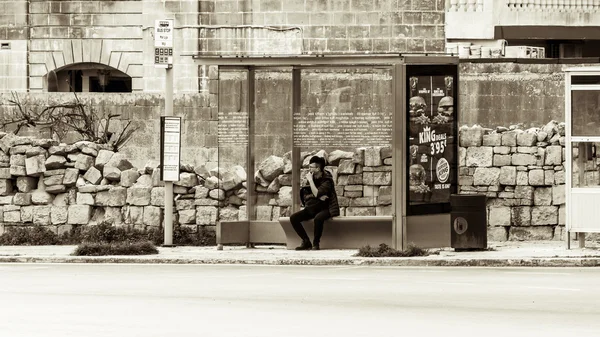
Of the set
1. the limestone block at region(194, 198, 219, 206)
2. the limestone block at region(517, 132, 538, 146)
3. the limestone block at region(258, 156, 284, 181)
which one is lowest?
the limestone block at region(194, 198, 219, 206)

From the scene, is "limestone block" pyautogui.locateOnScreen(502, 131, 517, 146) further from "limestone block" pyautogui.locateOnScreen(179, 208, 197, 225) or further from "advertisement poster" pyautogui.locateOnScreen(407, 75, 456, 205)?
"limestone block" pyautogui.locateOnScreen(179, 208, 197, 225)

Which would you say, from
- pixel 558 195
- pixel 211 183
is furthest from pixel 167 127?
pixel 558 195

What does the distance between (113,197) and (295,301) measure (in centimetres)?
988

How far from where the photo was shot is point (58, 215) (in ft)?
85.0

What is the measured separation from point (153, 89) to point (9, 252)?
1448 cm

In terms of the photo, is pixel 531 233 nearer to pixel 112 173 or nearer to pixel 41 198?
pixel 112 173

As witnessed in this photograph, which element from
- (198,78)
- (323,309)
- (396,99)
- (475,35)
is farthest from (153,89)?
(323,309)

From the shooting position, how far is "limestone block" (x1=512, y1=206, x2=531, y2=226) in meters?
25.2

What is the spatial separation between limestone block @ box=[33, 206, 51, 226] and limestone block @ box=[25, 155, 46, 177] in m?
0.61

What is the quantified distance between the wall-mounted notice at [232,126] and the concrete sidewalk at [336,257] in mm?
1707

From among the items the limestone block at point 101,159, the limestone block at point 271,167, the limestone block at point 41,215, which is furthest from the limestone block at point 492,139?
the limestone block at point 41,215

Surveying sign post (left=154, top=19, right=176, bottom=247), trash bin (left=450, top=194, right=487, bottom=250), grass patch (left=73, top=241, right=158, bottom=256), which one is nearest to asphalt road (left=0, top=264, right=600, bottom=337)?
grass patch (left=73, top=241, right=158, bottom=256)

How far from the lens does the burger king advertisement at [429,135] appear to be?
2283 centimetres

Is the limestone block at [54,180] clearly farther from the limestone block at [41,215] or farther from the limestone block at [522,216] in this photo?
the limestone block at [522,216]
